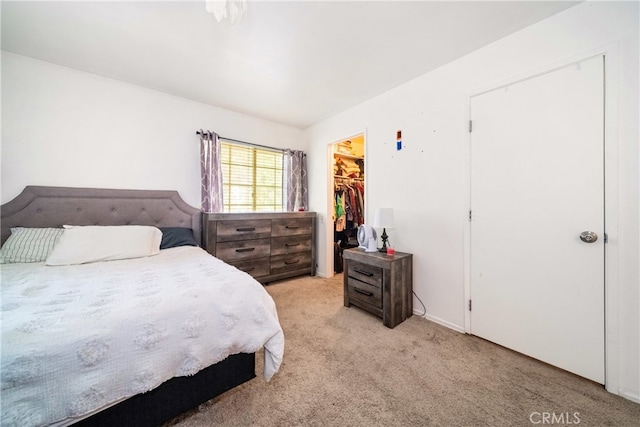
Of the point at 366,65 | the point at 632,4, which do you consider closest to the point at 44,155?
the point at 366,65

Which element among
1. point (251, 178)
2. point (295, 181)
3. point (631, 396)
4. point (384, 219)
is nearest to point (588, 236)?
point (631, 396)

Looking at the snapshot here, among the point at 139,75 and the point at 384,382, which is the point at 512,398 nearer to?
the point at 384,382

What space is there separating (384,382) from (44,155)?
358cm

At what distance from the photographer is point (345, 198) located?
A: 4.04 m

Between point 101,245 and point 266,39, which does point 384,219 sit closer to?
point 266,39

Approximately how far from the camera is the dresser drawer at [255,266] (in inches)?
120

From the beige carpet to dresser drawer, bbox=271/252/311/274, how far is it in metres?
1.38

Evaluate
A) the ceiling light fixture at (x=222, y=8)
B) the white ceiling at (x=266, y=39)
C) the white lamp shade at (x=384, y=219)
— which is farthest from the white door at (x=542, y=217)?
the ceiling light fixture at (x=222, y=8)

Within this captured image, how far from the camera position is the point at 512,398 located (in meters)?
1.33

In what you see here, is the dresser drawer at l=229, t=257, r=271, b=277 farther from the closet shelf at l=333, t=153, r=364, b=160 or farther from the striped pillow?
the closet shelf at l=333, t=153, r=364, b=160

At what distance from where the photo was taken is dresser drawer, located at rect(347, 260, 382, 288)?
7.43ft

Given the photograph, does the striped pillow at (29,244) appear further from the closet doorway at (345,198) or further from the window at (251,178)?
the closet doorway at (345,198)
